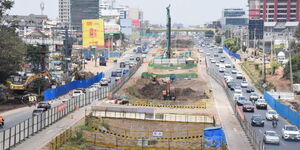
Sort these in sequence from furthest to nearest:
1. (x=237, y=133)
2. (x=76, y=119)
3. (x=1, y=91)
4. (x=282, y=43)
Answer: (x=282, y=43)
(x=1, y=91)
(x=76, y=119)
(x=237, y=133)

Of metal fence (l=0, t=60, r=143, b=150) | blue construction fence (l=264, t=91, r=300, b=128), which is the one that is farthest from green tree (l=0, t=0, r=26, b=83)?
blue construction fence (l=264, t=91, r=300, b=128)

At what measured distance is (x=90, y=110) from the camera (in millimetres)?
55375

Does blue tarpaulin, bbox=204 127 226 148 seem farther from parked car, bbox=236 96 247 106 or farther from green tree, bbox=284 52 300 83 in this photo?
green tree, bbox=284 52 300 83

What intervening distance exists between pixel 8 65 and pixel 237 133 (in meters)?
35.0

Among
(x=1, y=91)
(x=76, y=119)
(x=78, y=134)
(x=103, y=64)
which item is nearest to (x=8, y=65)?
(x=1, y=91)

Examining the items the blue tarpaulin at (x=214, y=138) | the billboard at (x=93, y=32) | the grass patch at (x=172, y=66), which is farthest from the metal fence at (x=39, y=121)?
the billboard at (x=93, y=32)

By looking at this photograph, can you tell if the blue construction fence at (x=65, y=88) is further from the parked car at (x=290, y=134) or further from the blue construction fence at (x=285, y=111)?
the parked car at (x=290, y=134)

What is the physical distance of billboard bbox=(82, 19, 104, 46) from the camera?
15225 cm

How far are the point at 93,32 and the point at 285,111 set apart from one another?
10544cm

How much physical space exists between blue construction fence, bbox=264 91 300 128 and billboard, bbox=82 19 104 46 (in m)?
92.8

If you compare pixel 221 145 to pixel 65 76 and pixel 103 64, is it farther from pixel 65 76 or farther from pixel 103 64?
pixel 103 64

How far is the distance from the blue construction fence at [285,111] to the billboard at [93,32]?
92.8 m

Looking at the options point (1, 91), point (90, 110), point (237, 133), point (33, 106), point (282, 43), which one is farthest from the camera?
point (282, 43)

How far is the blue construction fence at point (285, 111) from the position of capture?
47.9 metres
